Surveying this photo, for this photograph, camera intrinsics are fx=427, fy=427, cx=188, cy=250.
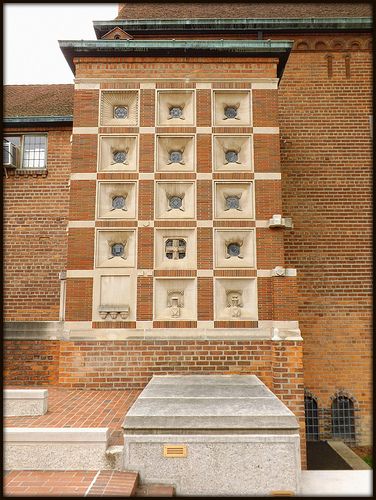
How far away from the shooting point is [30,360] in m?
8.85

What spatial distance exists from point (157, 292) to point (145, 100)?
162 inches

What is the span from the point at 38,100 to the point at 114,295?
26.7 ft

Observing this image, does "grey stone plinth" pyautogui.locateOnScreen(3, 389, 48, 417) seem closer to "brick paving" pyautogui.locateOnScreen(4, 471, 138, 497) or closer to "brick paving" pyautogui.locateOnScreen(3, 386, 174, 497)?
"brick paving" pyautogui.locateOnScreen(3, 386, 174, 497)

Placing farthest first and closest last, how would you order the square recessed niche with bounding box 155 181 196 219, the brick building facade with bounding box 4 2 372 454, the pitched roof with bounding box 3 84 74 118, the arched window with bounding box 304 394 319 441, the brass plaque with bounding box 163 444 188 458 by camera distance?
the pitched roof with bounding box 3 84 74 118
the arched window with bounding box 304 394 319 441
the square recessed niche with bounding box 155 181 196 219
the brick building facade with bounding box 4 2 372 454
the brass plaque with bounding box 163 444 188 458

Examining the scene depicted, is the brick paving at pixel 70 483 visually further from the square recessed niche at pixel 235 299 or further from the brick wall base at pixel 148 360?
the square recessed niche at pixel 235 299

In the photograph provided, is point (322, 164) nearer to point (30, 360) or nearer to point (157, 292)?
point (157, 292)

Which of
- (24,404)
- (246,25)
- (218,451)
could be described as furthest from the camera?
(246,25)

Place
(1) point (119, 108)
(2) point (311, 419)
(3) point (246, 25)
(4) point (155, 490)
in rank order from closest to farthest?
1. (4) point (155, 490)
2. (1) point (119, 108)
3. (2) point (311, 419)
4. (3) point (246, 25)

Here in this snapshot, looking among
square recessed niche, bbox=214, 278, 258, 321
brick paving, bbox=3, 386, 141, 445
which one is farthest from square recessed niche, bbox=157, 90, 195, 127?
brick paving, bbox=3, 386, 141, 445

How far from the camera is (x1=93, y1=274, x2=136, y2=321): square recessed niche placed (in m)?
8.45

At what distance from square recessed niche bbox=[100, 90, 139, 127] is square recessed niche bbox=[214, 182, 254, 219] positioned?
2.37 m

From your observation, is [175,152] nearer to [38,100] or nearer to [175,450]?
[175,450]

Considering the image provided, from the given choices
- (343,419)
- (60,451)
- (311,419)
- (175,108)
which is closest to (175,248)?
(175,108)

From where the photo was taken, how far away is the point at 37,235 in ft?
38.0
